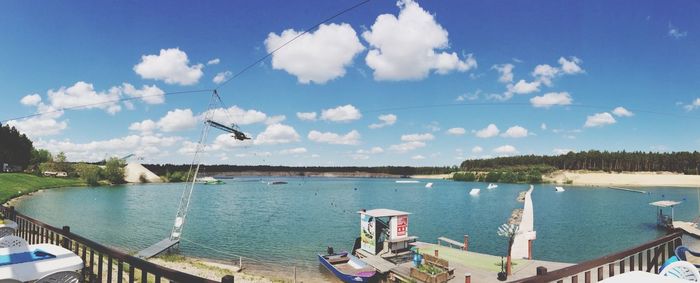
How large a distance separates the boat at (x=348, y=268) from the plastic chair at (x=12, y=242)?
63.9 ft

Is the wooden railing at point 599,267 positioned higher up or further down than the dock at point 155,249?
higher up

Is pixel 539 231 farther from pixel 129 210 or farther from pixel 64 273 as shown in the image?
pixel 129 210

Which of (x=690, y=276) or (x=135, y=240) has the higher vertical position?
(x=690, y=276)

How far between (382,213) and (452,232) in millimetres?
27308

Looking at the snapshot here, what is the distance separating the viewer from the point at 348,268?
27.1 meters

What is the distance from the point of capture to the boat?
2477cm

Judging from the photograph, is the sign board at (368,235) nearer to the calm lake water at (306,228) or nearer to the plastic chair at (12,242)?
the calm lake water at (306,228)

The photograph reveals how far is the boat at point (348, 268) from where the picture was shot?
81.3ft

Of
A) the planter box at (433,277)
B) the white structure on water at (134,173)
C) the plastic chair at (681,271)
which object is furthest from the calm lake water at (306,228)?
the white structure on water at (134,173)

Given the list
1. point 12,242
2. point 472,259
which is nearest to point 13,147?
point 472,259

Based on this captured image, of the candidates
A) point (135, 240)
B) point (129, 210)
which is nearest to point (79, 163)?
point (129, 210)

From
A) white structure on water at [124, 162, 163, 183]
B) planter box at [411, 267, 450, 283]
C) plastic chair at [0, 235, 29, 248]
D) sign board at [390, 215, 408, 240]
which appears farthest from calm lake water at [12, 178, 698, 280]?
white structure on water at [124, 162, 163, 183]

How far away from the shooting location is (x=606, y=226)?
60.0 metres

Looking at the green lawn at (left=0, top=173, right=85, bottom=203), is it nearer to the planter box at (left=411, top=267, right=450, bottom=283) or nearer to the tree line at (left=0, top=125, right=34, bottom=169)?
the tree line at (left=0, top=125, right=34, bottom=169)
